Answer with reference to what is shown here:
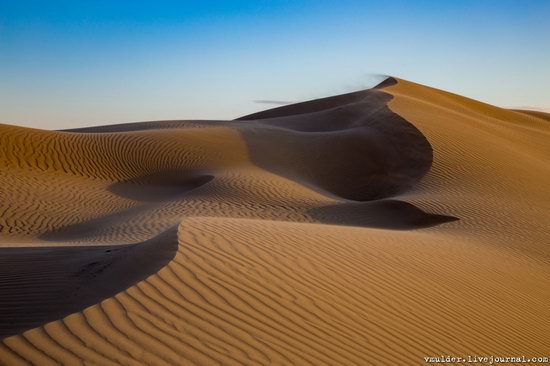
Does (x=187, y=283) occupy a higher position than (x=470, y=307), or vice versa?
(x=187, y=283)

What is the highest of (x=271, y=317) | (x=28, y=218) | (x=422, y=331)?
(x=271, y=317)

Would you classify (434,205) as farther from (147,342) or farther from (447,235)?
(147,342)

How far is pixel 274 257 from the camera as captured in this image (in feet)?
17.0

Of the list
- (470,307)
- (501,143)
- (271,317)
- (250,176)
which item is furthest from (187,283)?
(501,143)

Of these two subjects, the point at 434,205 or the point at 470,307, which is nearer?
the point at 470,307

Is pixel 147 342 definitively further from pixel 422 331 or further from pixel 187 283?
pixel 422 331

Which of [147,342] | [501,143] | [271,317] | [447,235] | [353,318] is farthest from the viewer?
[501,143]

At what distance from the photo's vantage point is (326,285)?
187 inches

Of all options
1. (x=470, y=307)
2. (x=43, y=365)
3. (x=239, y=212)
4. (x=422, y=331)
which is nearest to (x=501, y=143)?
(x=239, y=212)

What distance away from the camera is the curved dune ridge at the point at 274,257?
362cm

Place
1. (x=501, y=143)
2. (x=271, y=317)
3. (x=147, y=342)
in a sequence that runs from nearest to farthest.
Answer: (x=147, y=342)
(x=271, y=317)
(x=501, y=143)

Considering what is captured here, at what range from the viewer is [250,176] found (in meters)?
16.4

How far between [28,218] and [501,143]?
17108mm

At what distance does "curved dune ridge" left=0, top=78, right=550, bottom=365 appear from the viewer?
3615 millimetres
